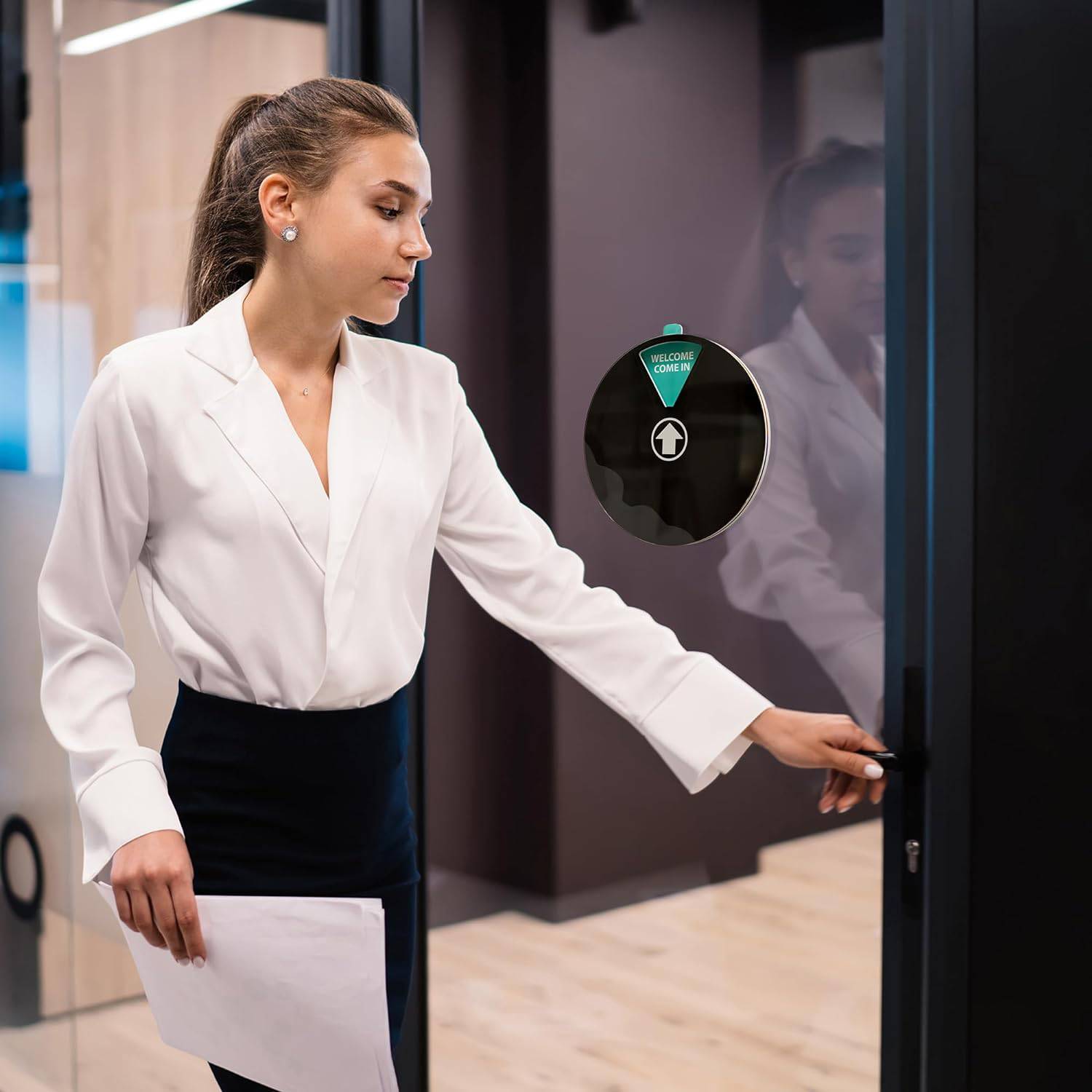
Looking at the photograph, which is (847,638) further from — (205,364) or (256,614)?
(205,364)

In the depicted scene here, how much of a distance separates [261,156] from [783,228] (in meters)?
0.60

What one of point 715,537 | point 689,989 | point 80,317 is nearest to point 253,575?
point 715,537

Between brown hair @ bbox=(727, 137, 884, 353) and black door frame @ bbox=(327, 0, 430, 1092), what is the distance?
58 centimetres

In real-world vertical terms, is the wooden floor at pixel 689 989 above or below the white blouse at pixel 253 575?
below

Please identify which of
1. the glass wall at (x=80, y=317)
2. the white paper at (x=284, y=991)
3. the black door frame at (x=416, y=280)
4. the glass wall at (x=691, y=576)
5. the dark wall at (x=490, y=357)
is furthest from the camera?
the glass wall at (x=80, y=317)

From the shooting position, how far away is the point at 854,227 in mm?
1457

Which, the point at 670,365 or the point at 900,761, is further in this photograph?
the point at 670,365

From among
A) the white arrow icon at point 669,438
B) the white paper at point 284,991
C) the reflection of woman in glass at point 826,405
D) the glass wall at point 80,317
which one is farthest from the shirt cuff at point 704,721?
the glass wall at point 80,317

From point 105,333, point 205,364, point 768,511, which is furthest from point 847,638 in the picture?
point 105,333

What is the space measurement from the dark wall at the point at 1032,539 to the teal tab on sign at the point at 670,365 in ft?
1.15

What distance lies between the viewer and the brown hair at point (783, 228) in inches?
57.2

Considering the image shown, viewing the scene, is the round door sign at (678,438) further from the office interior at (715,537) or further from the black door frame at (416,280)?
the black door frame at (416,280)

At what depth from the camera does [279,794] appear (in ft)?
4.77

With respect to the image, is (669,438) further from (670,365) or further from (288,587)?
(288,587)
